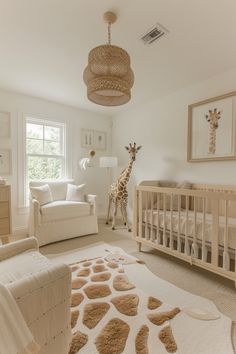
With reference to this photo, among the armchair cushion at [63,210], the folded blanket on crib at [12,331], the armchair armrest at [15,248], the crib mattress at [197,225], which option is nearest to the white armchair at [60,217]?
the armchair cushion at [63,210]

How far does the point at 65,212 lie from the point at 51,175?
3.60ft

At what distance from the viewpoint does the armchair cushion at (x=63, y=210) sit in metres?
3.01

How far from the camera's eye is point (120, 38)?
203 cm

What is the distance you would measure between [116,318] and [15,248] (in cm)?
86

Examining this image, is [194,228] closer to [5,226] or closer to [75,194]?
[75,194]

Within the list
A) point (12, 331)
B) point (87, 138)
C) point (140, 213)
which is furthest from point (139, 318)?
point (87, 138)

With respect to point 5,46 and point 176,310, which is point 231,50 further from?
point 176,310

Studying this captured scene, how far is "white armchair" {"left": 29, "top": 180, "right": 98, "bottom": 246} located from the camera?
295 cm

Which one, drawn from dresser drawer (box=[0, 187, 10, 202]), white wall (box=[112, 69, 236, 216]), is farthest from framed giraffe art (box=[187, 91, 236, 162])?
dresser drawer (box=[0, 187, 10, 202])

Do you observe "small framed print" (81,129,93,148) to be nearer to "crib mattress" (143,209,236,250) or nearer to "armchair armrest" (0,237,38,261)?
"crib mattress" (143,209,236,250)

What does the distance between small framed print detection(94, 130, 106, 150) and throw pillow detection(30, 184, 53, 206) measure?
63.5 inches

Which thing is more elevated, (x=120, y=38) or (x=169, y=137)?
(x=120, y=38)

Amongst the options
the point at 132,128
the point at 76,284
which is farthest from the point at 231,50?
the point at 76,284

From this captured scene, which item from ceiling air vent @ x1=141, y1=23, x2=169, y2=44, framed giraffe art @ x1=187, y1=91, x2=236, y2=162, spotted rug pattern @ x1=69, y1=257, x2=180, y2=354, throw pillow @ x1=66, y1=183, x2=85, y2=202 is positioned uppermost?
ceiling air vent @ x1=141, y1=23, x2=169, y2=44
